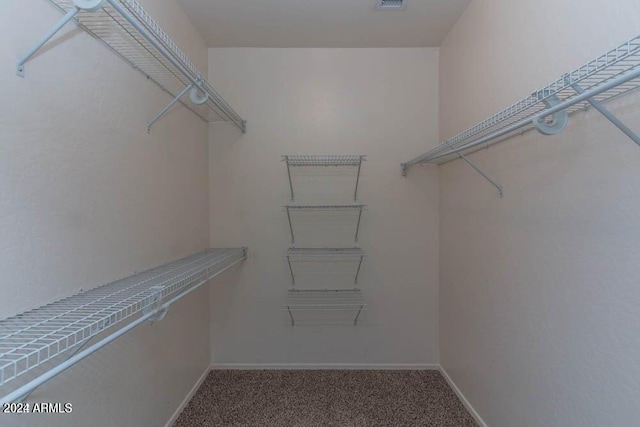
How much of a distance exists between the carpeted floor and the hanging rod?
1.67m

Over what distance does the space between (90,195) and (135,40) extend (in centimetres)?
65

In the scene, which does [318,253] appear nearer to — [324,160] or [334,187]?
[334,187]

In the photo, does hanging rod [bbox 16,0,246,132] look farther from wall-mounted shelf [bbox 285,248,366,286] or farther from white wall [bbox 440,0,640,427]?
white wall [bbox 440,0,640,427]

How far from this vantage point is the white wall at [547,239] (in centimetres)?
94

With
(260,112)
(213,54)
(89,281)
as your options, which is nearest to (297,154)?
(260,112)

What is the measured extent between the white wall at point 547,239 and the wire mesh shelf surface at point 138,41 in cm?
139

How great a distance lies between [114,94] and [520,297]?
6.19 ft

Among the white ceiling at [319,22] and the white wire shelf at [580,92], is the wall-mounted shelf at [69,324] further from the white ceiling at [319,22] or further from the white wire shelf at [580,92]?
the white ceiling at [319,22]

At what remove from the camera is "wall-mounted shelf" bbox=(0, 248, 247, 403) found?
66 centimetres

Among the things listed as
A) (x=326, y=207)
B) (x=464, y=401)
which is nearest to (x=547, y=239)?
(x=464, y=401)

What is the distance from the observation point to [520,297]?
4.60 feet

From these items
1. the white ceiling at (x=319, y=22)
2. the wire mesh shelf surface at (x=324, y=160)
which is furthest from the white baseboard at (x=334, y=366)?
the white ceiling at (x=319, y=22)

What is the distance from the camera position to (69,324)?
799 mm

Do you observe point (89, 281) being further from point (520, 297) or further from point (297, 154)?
point (520, 297)
